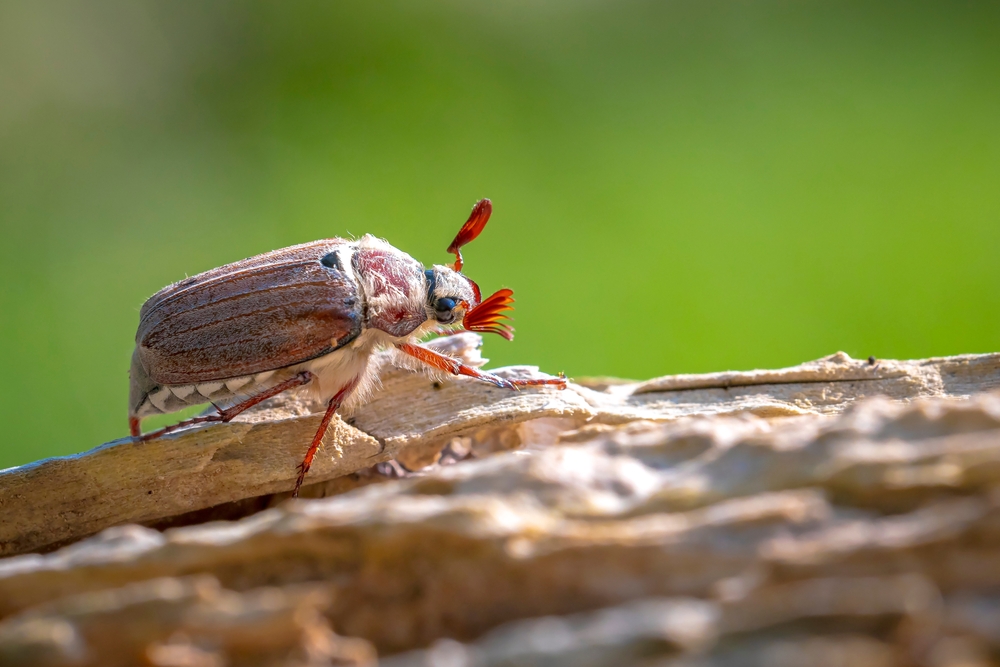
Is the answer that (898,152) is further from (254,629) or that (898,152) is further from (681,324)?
(254,629)

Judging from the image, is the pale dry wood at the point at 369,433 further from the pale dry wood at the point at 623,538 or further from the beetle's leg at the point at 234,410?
the pale dry wood at the point at 623,538

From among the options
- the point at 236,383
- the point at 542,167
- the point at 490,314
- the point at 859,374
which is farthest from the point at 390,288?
the point at 542,167

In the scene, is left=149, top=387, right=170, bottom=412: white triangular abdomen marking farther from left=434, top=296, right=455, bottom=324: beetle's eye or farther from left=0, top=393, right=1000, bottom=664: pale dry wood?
left=0, top=393, right=1000, bottom=664: pale dry wood

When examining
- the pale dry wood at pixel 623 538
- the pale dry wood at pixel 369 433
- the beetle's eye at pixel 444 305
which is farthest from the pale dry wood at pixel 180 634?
the beetle's eye at pixel 444 305

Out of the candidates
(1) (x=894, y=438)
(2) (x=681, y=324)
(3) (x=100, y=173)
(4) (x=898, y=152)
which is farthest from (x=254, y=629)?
(3) (x=100, y=173)

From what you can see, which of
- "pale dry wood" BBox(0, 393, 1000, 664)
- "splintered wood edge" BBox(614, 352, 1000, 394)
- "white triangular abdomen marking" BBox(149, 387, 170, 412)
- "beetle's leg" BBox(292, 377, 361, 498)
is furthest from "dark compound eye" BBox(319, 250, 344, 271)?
"pale dry wood" BBox(0, 393, 1000, 664)

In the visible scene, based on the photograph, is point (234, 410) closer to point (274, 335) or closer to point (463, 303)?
point (274, 335)
